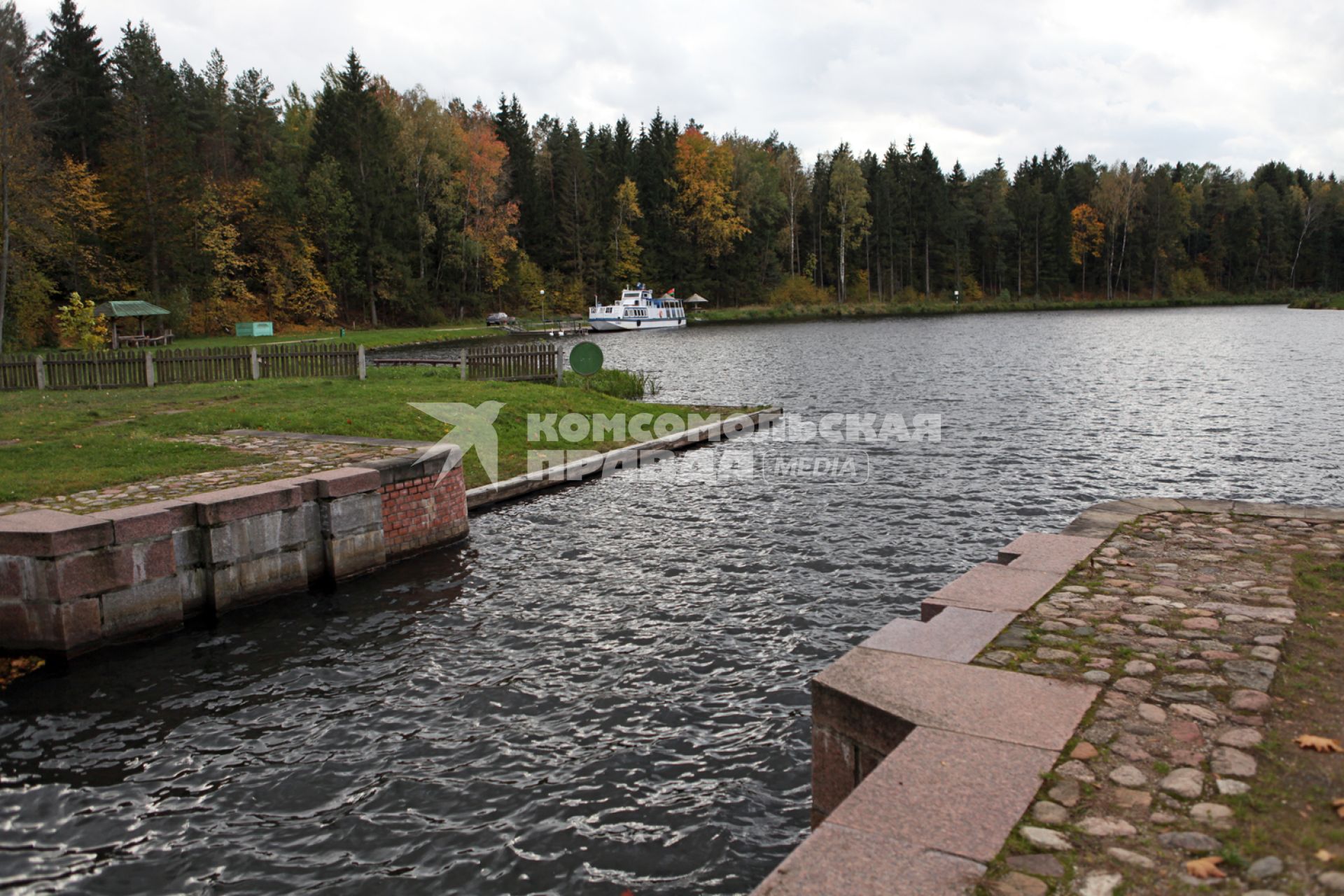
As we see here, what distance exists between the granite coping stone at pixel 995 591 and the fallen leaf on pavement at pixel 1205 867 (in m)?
3.15

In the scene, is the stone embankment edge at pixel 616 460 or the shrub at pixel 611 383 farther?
the shrub at pixel 611 383

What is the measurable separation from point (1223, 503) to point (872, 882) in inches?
329

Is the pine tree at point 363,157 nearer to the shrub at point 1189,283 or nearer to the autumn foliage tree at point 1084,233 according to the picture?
the autumn foliage tree at point 1084,233

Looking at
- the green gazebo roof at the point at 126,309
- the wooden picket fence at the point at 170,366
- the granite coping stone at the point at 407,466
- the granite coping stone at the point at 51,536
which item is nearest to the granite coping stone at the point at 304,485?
the granite coping stone at the point at 407,466

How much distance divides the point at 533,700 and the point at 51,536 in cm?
482

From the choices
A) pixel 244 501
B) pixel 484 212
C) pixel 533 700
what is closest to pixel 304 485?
pixel 244 501

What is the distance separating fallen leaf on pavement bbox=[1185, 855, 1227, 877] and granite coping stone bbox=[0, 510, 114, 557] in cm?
919

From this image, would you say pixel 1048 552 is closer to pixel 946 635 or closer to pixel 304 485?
pixel 946 635

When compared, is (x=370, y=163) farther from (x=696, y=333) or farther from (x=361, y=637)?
(x=361, y=637)

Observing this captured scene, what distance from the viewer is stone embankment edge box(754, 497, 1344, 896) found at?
3.61 metres

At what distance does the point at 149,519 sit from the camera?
30.0 feet

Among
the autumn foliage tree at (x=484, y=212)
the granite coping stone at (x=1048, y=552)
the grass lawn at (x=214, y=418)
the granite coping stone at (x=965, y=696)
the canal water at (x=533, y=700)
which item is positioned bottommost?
the canal water at (x=533, y=700)

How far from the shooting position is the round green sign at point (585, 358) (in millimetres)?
23422

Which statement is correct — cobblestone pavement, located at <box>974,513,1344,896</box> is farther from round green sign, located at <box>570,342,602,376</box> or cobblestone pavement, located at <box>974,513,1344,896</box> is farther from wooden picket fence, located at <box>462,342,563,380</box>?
wooden picket fence, located at <box>462,342,563,380</box>
